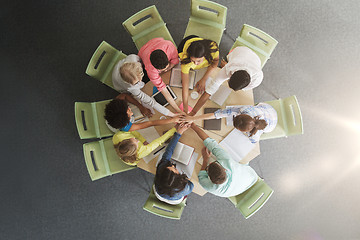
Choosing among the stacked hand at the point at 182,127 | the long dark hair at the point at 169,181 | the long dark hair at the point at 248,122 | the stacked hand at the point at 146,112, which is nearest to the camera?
the long dark hair at the point at 169,181

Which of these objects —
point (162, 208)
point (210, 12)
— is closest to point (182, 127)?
point (162, 208)

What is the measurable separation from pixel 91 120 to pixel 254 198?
1738 mm

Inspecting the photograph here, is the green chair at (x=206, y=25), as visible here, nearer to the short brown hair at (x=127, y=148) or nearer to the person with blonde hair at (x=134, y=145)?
the person with blonde hair at (x=134, y=145)

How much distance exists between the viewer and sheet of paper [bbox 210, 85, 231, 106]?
225 cm

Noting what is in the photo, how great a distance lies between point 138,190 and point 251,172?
1.43 meters

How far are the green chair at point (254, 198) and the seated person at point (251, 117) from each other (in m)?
0.46

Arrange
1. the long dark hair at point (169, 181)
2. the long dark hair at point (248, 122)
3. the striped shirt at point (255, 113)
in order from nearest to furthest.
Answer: the long dark hair at point (169, 181) < the long dark hair at point (248, 122) < the striped shirt at point (255, 113)

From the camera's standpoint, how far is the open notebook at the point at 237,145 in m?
2.19

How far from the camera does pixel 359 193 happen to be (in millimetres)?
2936

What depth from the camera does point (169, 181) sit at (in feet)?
6.03

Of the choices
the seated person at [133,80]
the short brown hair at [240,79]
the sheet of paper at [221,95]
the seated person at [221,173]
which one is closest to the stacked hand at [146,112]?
the seated person at [133,80]

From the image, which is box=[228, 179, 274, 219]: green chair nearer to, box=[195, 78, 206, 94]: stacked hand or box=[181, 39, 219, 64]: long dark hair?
box=[195, 78, 206, 94]: stacked hand

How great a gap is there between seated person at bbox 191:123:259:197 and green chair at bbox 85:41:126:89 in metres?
1.11

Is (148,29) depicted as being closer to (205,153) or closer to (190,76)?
(190,76)
